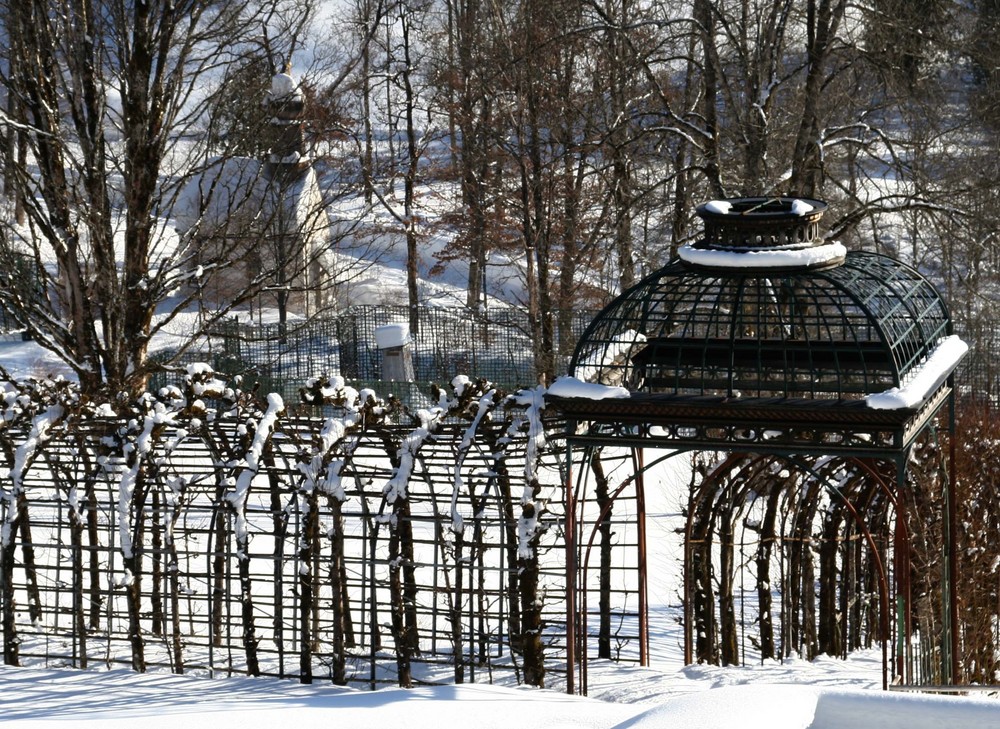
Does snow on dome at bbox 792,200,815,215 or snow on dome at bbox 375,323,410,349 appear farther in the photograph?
snow on dome at bbox 375,323,410,349

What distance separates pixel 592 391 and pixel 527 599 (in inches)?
62.8

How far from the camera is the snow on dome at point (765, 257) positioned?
22.5 ft

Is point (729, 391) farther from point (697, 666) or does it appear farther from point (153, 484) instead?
point (153, 484)

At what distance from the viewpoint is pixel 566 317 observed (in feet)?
74.9

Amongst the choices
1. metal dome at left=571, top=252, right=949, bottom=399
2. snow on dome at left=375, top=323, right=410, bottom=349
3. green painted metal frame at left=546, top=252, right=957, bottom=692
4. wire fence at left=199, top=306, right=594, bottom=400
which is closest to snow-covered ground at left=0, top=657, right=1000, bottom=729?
green painted metal frame at left=546, top=252, right=957, bottom=692

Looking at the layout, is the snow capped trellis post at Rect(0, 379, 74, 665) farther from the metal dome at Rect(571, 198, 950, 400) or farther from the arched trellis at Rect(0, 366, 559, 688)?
the metal dome at Rect(571, 198, 950, 400)

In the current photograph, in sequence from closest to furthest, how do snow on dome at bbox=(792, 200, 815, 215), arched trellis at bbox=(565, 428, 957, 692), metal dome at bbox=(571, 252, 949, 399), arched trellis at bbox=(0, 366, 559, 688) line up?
1. metal dome at bbox=(571, 252, 949, 399)
2. snow on dome at bbox=(792, 200, 815, 215)
3. arched trellis at bbox=(0, 366, 559, 688)
4. arched trellis at bbox=(565, 428, 957, 692)

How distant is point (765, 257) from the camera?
6.87 metres

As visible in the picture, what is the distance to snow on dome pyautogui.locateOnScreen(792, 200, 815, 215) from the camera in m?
6.99

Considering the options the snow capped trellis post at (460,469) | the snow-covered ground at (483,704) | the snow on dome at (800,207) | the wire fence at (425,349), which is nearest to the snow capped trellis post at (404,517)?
the snow capped trellis post at (460,469)

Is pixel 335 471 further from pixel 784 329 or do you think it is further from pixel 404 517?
pixel 784 329

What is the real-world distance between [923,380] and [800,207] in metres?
1.26

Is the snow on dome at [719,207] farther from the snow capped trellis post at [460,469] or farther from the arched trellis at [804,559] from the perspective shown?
the snow capped trellis post at [460,469]

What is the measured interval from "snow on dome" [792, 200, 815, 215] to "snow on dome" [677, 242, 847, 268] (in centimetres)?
21
